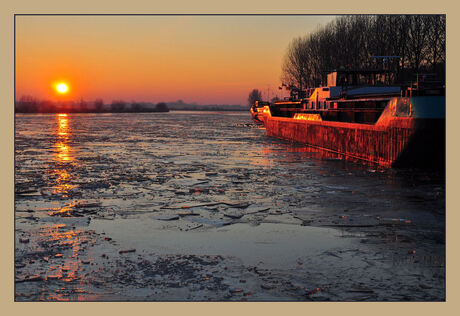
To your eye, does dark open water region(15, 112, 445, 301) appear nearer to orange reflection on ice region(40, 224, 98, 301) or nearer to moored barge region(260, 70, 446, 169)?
orange reflection on ice region(40, 224, 98, 301)

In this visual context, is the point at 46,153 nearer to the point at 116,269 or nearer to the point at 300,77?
the point at 116,269

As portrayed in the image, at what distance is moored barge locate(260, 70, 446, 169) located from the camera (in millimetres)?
16000

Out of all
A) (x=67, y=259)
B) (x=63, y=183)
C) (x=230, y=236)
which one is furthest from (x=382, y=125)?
(x=67, y=259)

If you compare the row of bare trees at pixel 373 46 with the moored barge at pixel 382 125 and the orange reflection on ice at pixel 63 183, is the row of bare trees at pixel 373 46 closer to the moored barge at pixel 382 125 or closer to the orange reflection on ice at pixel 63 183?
the moored barge at pixel 382 125

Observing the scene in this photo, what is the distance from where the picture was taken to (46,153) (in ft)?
78.1

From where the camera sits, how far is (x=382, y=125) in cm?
1839

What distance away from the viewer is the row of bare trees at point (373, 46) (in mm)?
44906

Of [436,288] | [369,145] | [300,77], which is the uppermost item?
[300,77]

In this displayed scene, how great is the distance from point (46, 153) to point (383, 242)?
19321 millimetres

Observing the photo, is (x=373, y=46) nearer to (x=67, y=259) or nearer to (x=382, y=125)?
(x=382, y=125)

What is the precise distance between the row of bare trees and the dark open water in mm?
24915

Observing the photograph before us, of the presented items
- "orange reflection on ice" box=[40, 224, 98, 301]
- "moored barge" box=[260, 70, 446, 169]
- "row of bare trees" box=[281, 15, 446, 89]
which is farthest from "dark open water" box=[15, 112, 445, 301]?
"row of bare trees" box=[281, 15, 446, 89]

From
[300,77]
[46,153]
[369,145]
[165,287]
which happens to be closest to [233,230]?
[165,287]

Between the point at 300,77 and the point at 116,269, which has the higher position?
the point at 300,77
